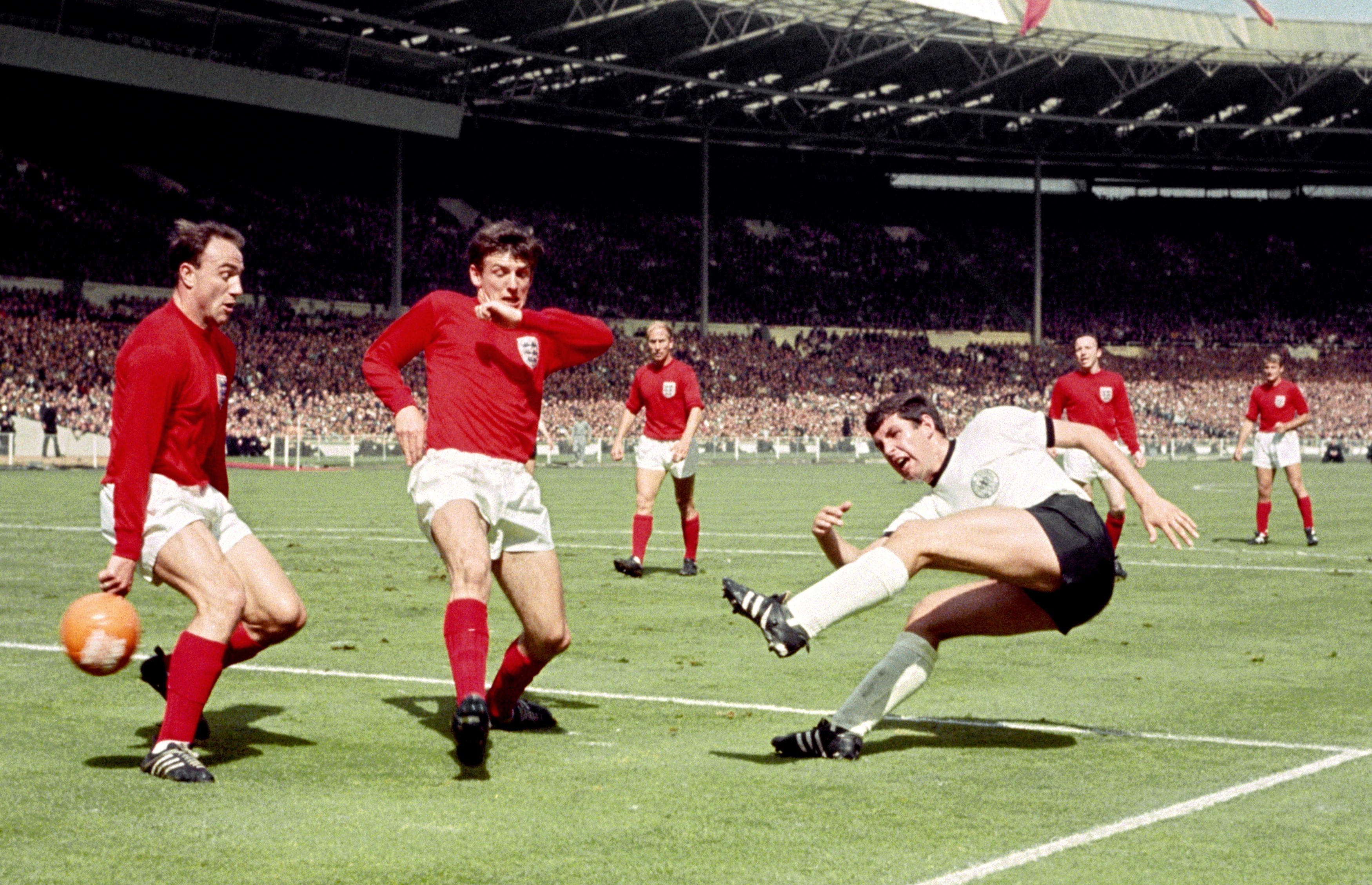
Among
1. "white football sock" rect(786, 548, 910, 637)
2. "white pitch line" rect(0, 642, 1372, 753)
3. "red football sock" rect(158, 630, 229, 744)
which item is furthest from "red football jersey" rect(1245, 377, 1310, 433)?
"red football sock" rect(158, 630, 229, 744)

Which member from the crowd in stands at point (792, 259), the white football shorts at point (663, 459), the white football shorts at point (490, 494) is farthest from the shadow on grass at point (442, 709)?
the crowd in stands at point (792, 259)

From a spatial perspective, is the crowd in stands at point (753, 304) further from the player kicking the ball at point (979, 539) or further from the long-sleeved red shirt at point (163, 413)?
the player kicking the ball at point (979, 539)

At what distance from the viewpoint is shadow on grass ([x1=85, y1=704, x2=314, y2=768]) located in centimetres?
629

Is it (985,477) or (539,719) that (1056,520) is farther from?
(539,719)

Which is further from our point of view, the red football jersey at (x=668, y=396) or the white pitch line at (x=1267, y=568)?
the red football jersey at (x=668, y=396)

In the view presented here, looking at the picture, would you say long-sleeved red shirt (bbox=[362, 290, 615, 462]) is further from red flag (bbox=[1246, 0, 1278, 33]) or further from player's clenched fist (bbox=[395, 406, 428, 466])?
red flag (bbox=[1246, 0, 1278, 33])

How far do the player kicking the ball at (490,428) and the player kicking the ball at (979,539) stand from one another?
120 cm

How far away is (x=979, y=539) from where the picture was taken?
5.91m

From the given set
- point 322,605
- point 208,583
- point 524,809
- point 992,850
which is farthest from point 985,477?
point 322,605

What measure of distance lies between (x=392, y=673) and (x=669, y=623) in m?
2.87

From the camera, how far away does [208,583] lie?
6.09 m

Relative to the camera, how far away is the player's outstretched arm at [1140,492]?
6.19 meters

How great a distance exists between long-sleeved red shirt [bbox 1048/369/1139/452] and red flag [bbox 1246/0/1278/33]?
45.4 meters

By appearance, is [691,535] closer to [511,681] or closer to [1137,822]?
[511,681]
